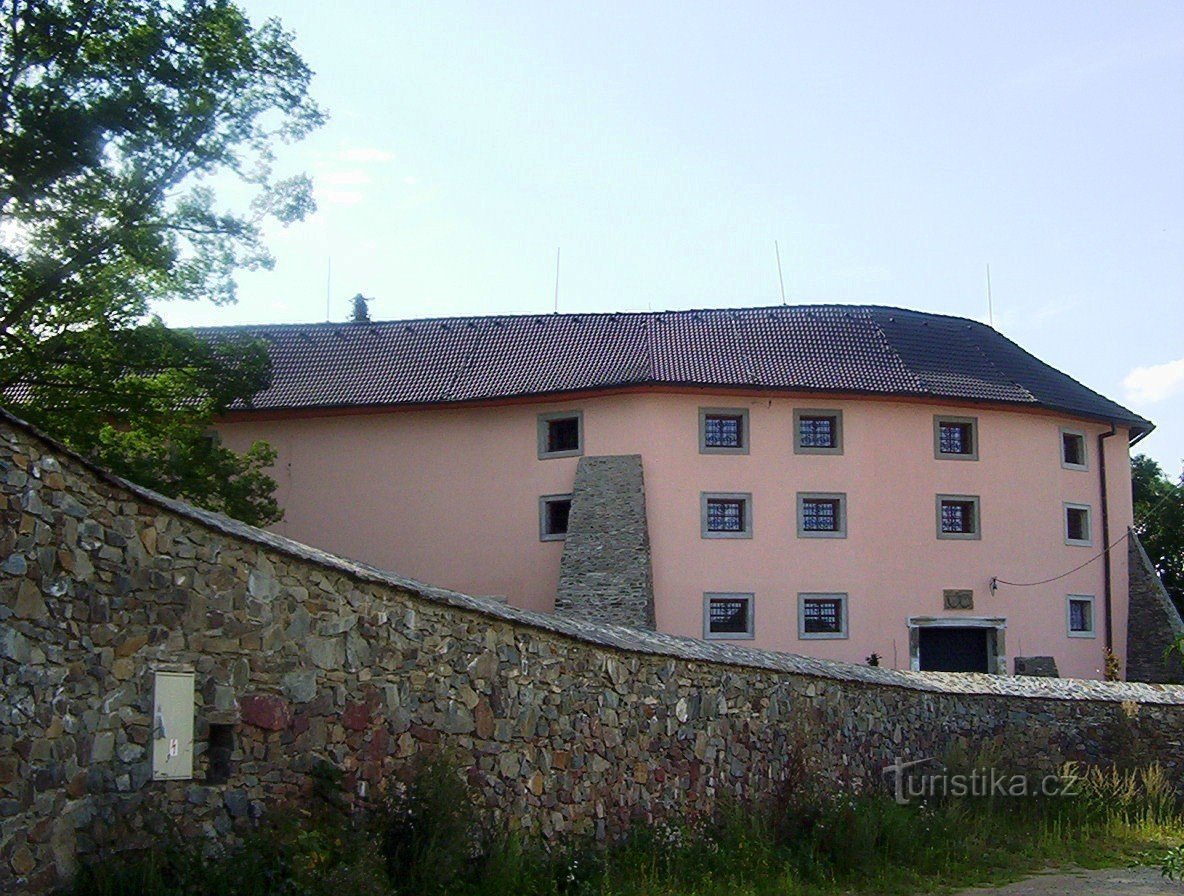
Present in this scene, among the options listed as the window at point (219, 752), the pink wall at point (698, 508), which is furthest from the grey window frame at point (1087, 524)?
the window at point (219, 752)

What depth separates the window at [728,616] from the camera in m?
32.1

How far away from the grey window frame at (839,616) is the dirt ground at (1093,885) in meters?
17.5

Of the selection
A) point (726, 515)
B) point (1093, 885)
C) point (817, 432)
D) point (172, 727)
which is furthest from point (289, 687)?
point (817, 432)

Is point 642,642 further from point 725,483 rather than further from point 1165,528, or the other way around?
point 1165,528

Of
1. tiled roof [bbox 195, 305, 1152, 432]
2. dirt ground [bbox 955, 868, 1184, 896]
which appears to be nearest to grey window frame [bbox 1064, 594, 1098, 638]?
tiled roof [bbox 195, 305, 1152, 432]

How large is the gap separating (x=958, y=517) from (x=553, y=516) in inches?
390

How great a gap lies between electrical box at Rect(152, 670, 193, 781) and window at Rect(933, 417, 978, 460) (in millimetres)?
27954

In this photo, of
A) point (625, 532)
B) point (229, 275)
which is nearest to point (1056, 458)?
point (625, 532)

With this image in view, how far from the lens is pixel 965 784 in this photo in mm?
17297

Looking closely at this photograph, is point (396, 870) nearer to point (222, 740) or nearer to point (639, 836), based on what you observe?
point (222, 740)

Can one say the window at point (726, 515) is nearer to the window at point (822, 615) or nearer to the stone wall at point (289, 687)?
the window at point (822, 615)

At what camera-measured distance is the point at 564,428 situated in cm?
3375

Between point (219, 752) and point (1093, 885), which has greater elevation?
point (219, 752)

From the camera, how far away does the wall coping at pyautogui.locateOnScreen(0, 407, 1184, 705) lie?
8617 millimetres
